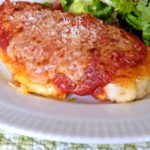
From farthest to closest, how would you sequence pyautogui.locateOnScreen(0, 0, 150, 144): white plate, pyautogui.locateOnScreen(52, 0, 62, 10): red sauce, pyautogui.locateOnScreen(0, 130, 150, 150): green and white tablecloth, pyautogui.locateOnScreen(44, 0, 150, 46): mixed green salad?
pyautogui.locateOnScreen(52, 0, 62, 10): red sauce, pyautogui.locateOnScreen(44, 0, 150, 46): mixed green salad, pyautogui.locateOnScreen(0, 130, 150, 150): green and white tablecloth, pyautogui.locateOnScreen(0, 0, 150, 144): white plate

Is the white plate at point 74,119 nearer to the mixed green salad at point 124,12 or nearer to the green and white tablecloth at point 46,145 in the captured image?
the green and white tablecloth at point 46,145

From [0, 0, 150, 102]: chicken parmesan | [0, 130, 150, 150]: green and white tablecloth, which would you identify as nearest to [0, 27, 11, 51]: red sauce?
[0, 0, 150, 102]: chicken parmesan

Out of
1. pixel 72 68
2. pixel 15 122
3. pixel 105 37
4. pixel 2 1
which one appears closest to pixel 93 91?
pixel 72 68

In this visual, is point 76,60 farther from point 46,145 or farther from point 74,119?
point 46,145

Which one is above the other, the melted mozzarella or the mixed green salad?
the mixed green salad

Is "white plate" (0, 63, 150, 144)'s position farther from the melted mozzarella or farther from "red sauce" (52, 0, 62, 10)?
"red sauce" (52, 0, 62, 10)
